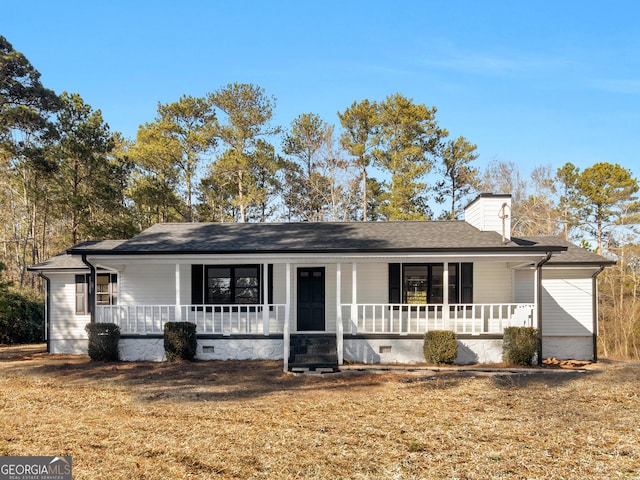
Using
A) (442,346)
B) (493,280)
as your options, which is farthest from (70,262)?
(493,280)

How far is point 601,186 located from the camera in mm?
29406

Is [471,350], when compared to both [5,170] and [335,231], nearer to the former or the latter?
[335,231]

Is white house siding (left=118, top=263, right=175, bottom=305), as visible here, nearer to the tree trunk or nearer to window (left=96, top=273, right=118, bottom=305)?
window (left=96, top=273, right=118, bottom=305)

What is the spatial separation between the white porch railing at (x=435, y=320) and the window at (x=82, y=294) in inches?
324

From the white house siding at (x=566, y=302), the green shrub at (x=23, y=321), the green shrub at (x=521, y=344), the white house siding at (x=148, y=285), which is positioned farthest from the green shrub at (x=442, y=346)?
the green shrub at (x=23, y=321)

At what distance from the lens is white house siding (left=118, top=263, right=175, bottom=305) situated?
1436 cm

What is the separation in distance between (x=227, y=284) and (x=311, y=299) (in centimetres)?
255

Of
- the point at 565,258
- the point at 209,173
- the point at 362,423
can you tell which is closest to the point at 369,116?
the point at 209,173

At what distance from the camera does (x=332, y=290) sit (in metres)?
14.1

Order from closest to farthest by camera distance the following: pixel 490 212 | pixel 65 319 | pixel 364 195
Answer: pixel 490 212 → pixel 65 319 → pixel 364 195

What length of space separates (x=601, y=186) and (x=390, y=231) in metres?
21.1

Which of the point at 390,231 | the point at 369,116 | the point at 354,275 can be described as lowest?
the point at 354,275

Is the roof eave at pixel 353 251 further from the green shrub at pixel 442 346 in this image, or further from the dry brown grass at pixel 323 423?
the dry brown grass at pixel 323 423

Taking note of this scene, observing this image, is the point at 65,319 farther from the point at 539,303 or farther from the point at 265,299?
the point at 539,303
